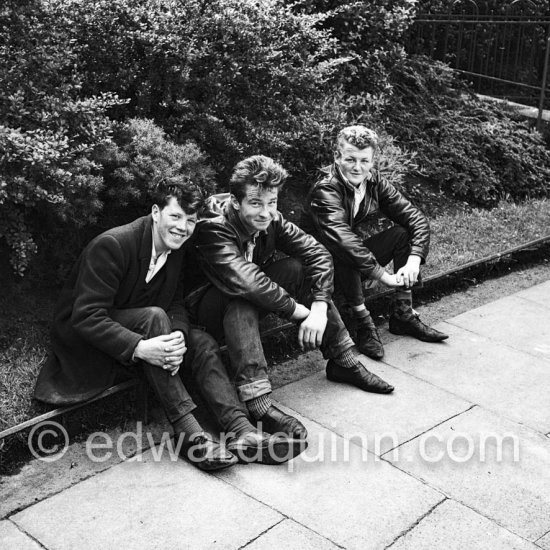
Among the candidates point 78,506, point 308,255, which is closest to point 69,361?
point 78,506

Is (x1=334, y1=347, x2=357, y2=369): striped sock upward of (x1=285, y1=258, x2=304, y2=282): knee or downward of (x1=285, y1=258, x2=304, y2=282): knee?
downward

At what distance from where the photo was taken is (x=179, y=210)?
4281mm

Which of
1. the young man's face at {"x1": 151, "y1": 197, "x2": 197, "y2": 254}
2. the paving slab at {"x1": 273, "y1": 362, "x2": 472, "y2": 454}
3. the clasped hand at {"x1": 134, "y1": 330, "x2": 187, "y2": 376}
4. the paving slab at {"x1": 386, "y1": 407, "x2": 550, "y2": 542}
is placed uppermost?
the young man's face at {"x1": 151, "y1": 197, "x2": 197, "y2": 254}

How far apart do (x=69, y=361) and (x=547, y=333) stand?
3338mm

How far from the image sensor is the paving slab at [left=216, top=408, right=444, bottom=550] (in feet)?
11.9

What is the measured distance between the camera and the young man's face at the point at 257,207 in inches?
179

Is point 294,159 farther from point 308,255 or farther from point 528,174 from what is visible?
point 528,174

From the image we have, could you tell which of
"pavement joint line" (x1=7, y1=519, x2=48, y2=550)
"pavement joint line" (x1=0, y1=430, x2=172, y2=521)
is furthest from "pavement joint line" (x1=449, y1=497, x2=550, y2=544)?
"pavement joint line" (x1=7, y1=519, x2=48, y2=550)

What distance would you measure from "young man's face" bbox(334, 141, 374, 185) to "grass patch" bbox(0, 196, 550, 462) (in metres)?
1.09

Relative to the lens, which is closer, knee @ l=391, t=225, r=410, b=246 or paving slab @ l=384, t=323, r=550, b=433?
paving slab @ l=384, t=323, r=550, b=433

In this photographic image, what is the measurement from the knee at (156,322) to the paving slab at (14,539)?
111cm

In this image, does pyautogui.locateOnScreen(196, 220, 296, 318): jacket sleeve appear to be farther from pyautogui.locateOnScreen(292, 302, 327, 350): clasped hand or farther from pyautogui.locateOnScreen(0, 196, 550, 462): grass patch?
pyautogui.locateOnScreen(0, 196, 550, 462): grass patch

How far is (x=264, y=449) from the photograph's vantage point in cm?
411

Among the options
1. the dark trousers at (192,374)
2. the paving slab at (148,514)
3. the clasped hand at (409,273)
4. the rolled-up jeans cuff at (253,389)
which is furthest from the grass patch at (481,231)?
the paving slab at (148,514)
